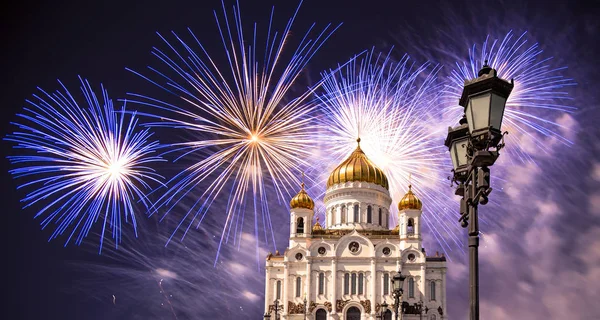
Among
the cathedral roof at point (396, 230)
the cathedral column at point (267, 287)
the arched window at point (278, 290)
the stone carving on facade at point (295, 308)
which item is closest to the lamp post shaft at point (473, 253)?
the stone carving on facade at point (295, 308)

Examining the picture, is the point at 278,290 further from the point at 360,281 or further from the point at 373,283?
the point at 373,283

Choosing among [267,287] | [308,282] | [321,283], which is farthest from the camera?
[267,287]

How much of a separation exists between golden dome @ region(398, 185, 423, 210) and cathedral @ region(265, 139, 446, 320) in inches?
3.3

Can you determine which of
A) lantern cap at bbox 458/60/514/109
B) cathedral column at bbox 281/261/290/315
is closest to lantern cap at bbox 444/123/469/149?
lantern cap at bbox 458/60/514/109

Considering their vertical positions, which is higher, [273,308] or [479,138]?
[479,138]

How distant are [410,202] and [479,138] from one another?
46.2 metres

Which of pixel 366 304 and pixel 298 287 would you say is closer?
pixel 366 304

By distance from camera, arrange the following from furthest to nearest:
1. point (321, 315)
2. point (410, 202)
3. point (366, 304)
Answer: point (410, 202)
point (321, 315)
point (366, 304)

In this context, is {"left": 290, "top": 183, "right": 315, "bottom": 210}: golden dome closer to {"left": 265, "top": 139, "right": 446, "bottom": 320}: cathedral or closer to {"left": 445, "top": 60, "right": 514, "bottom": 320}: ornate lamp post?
{"left": 265, "top": 139, "right": 446, "bottom": 320}: cathedral

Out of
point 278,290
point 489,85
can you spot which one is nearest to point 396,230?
point 278,290

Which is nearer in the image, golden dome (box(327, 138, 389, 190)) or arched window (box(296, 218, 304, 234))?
arched window (box(296, 218, 304, 234))

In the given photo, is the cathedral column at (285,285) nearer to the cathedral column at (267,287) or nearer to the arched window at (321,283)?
the cathedral column at (267,287)

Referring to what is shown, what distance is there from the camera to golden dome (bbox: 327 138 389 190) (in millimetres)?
58219

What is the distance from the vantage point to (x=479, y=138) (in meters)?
9.14
